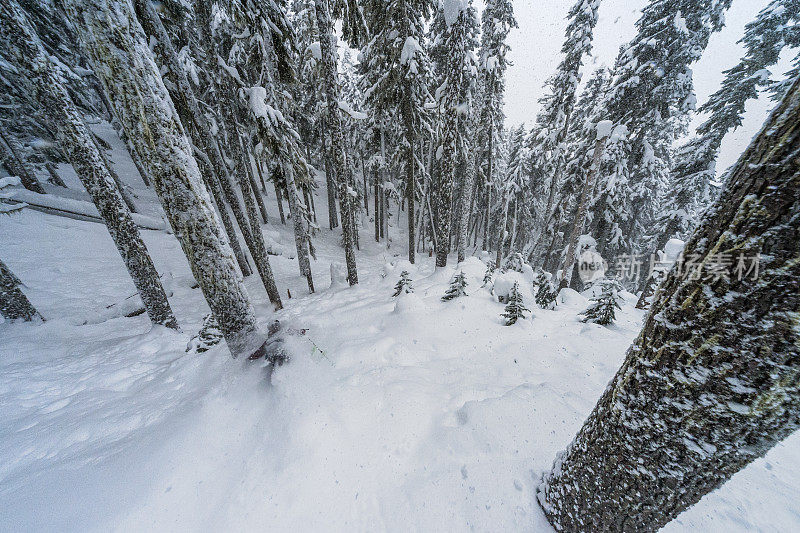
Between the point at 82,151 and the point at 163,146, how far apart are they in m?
4.69

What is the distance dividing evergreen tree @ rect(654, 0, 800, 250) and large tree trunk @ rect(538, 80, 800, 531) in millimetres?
16477

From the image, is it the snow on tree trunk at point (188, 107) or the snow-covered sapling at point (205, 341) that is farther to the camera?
the snow on tree trunk at point (188, 107)

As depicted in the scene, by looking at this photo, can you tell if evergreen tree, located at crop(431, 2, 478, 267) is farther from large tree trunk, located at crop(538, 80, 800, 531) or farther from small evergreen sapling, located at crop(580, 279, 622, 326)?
large tree trunk, located at crop(538, 80, 800, 531)

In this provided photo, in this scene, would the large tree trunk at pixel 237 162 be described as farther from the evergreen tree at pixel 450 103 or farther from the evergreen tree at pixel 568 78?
the evergreen tree at pixel 568 78

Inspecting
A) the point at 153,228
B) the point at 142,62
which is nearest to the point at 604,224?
the point at 142,62

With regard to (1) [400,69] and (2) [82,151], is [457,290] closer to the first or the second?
(2) [82,151]

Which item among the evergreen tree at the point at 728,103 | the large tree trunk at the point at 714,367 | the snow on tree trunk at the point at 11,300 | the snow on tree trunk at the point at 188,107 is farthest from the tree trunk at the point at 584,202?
the snow on tree trunk at the point at 11,300

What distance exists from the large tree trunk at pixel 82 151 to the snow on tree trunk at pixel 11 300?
2.58 m

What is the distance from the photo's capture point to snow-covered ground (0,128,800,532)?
2.18 m

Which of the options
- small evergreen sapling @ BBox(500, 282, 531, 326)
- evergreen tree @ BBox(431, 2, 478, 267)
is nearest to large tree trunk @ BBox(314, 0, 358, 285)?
evergreen tree @ BBox(431, 2, 478, 267)

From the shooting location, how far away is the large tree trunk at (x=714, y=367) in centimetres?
103

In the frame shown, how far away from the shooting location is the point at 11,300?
21.1ft

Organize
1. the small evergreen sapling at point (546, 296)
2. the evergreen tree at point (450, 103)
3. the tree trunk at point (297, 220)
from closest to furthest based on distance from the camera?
1. the small evergreen sapling at point (546, 296)
2. the evergreen tree at point (450, 103)
3. the tree trunk at point (297, 220)

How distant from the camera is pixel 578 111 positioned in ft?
62.5
